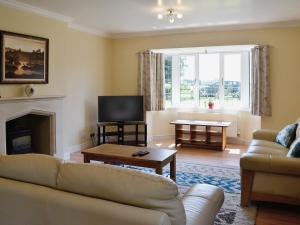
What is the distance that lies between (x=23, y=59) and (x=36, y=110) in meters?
0.80

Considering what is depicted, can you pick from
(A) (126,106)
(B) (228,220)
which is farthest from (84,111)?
(B) (228,220)

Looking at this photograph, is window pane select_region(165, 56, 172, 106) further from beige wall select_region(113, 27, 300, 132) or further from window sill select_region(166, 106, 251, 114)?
beige wall select_region(113, 27, 300, 132)

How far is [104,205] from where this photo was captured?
4.53 feet

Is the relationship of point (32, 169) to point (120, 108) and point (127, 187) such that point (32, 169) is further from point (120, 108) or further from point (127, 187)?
point (120, 108)

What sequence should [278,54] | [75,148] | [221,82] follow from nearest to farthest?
[278,54]
[75,148]
[221,82]

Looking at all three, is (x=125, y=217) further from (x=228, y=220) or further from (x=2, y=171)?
(x=228, y=220)

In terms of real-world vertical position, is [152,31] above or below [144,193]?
above

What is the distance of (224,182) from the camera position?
163 inches

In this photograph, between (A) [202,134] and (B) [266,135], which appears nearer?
(B) [266,135]

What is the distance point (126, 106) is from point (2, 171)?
490 centimetres

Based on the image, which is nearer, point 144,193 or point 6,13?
point 144,193

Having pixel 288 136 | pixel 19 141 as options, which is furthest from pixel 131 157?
pixel 288 136

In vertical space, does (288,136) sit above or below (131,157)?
above

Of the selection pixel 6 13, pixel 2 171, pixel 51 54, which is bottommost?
pixel 2 171
